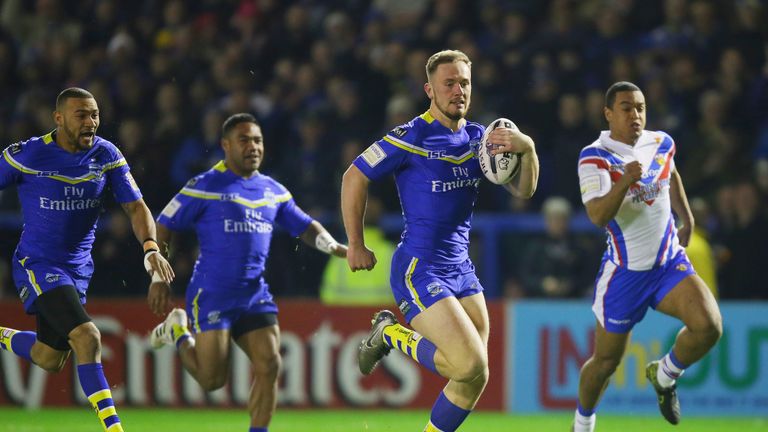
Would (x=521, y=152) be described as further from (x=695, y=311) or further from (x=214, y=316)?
(x=214, y=316)

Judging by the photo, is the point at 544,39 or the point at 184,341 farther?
the point at 544,39

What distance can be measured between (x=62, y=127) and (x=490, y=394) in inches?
236

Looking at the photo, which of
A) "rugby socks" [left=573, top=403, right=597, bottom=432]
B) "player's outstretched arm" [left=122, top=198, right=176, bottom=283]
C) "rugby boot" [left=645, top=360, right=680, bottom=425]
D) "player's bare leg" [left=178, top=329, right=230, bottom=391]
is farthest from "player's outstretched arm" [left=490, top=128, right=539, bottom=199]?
"player's bare leg" [left=178, top=329, right=230, bottom=391]

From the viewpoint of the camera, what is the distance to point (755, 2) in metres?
14.7

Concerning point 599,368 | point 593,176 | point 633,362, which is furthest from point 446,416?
point 633,362

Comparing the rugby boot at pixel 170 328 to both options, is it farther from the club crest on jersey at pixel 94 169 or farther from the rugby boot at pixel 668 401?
the rugby boot at pixel 668 401

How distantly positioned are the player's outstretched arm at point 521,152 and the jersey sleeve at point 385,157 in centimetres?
60

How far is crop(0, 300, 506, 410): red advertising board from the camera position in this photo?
42.3ft

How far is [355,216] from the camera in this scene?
8164mm

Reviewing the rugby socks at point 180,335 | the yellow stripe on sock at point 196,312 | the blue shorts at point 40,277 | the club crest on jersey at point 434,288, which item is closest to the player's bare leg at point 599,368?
the club crest on jersey at point 434,288

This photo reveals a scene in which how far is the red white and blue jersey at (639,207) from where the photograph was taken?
8.88 metres

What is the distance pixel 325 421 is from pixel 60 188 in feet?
14.6

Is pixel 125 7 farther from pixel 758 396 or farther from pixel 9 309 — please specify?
pixel 758 396

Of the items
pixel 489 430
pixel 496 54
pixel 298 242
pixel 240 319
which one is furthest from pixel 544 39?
pixel 240 319
